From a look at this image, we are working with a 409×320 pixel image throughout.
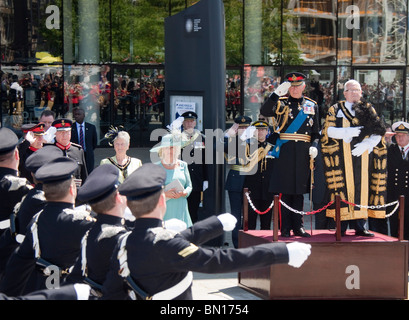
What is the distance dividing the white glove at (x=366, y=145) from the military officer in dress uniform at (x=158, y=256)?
385 cm

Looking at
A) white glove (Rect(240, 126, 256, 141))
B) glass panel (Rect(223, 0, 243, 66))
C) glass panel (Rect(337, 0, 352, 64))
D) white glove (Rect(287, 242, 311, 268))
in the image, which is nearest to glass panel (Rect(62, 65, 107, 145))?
glass panel (Rect(223, 0, 243, 66))

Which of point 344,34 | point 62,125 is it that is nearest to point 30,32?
point 344,34

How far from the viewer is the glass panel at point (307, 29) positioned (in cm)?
Result: 1914

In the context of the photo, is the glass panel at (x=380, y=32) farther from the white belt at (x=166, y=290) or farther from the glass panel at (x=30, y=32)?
the white belt at (x=166, y=290)

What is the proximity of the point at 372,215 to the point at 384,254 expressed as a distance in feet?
1.72

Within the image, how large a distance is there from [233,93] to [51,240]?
49.0 feet

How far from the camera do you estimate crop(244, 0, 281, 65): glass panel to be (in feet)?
62.7

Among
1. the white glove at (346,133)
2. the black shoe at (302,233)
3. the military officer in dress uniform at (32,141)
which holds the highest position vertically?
the white glove at (346,133)

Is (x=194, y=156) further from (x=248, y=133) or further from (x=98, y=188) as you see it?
(x=98, y=188)

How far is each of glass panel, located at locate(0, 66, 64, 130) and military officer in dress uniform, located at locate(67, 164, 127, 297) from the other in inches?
597

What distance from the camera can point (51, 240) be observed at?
455 cm

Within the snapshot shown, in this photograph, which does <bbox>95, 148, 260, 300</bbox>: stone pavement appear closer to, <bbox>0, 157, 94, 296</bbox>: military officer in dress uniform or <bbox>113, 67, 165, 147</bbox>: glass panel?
<bbox>0, 157, 94, 296</bbox>: military officer in dress uniform

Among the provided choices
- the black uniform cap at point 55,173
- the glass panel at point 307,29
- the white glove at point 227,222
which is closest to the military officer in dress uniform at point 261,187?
the black uniform cap at point 55,173
